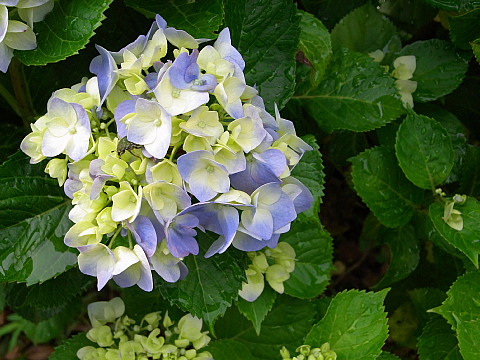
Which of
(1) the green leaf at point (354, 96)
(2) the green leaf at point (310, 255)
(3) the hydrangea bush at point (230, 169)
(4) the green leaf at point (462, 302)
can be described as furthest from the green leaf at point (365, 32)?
(4) the green leaf at point (462, 302)

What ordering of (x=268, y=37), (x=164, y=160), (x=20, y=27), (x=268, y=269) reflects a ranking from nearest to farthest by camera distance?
1. (x=164, y=160)
2. (x=20, y=27)
3. (x=268, y=37)
4. (x=268, y=269)

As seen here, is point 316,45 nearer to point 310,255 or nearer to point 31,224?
point 310,255

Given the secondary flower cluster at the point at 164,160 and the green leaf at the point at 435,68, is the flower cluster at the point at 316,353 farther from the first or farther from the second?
the green leaf at the point at 435,68

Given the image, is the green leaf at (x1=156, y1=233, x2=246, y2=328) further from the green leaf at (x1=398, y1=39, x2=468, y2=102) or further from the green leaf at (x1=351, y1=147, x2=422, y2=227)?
the green leaf at (x1=398, y1=39, x2=468, y2=102)

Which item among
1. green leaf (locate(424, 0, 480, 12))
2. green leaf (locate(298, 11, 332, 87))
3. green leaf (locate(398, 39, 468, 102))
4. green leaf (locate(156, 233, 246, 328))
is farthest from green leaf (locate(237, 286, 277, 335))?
green leaf (locate(424, 0, 480, 12))

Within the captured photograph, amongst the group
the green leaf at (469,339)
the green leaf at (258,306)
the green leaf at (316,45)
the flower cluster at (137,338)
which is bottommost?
the flower cluster at (137,338)

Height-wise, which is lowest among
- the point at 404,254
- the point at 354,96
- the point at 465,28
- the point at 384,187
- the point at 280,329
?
the point at 280,329

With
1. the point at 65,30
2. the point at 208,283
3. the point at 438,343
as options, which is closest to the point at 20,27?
the point at 65,30

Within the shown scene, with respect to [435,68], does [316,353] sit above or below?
below
